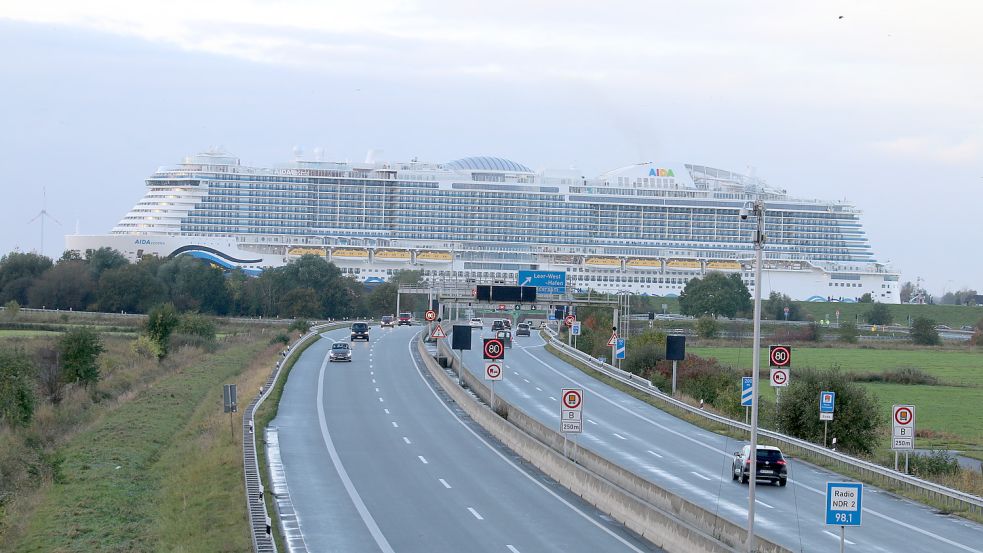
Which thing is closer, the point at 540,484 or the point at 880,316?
the point at 540,484

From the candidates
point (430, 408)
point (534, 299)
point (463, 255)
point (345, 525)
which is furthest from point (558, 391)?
point (463, 255)

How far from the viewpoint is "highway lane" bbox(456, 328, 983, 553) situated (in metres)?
23.8

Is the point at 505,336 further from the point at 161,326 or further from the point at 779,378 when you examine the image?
the point at 779,378

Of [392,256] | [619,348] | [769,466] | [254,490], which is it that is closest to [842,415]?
[769,466]

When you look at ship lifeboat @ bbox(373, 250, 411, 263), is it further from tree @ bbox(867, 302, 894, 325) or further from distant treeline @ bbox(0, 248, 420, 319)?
tree @ bbox(867, 302, 894, 325)

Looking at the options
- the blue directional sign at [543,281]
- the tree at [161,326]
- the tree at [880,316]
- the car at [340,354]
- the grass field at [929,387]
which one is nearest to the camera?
the grass field at [929,387]

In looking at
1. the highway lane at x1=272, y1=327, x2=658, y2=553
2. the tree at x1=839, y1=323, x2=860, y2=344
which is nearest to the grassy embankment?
the highway lane at x1=272, y1=327, x2=658, y2=553

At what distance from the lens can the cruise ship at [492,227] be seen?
A: 15475 cm

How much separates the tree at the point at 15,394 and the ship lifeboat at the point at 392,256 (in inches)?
4105

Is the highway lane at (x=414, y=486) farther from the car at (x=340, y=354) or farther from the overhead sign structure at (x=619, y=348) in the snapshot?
the overhead sign structure at (x=619, y=348)

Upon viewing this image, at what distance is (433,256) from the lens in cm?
15912

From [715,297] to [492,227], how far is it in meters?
39.8

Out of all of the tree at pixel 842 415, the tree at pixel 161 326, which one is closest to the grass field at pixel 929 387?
the tree at pixel 842 415

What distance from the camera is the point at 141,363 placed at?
74250 millimetres
